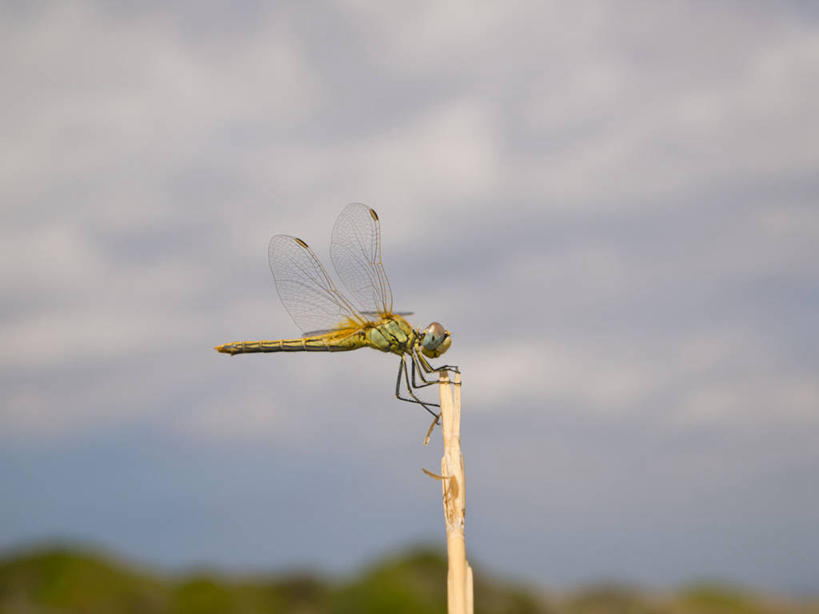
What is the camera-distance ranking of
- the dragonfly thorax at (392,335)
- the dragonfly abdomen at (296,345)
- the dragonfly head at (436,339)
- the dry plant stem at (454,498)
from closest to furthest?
1. the dry plant stem at (454,498)
2. the dragonfly head at (436,339)
3. the dragonfly thorax at (392,335)
4. the dragonfly abdomen at (296,345)

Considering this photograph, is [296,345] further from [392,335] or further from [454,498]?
[454,498]

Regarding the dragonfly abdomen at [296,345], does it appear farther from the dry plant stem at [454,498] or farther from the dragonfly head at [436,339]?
the dry plant stem at [454,498]

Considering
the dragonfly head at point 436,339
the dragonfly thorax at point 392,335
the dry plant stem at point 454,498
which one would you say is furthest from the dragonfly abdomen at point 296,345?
the dry plant stem at point 454,498

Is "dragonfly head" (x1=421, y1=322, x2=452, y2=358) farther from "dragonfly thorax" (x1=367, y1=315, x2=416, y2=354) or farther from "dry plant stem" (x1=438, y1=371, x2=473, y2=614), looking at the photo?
"dry plant stem" (x1=438, y1=371, x2=473, y2=614)

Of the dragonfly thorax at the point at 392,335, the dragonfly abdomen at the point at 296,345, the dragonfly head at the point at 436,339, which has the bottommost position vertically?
the dragonfly head at the point at 436,339

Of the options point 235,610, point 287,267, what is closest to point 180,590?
point 235,610

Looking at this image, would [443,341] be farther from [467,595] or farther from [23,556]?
[23,556]

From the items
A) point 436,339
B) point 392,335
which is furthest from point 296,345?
point 436,339
